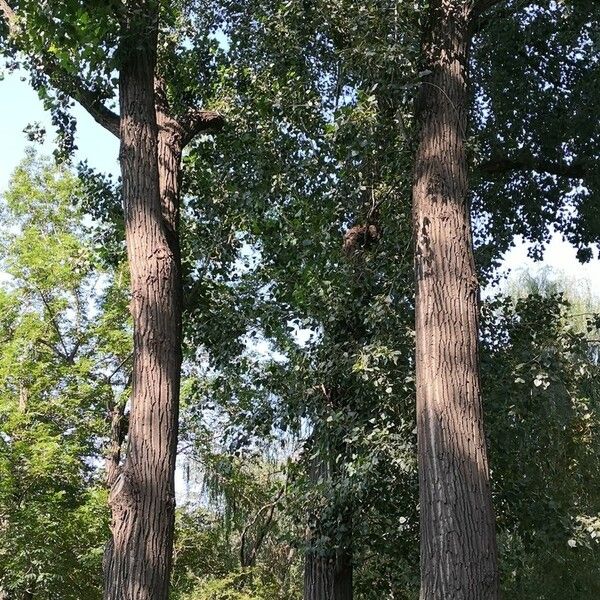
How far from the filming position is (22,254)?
47.4 feet

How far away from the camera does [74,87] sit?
5.82 metres

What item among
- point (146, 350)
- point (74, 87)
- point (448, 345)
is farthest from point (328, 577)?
point (74, 87)

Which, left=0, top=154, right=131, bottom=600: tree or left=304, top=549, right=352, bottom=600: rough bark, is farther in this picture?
left=0, top=154, right=131, bottom=600: tree

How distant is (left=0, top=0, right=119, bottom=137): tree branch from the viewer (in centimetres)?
563

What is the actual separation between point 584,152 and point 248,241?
398 cm

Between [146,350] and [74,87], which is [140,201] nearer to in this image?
[146,350]

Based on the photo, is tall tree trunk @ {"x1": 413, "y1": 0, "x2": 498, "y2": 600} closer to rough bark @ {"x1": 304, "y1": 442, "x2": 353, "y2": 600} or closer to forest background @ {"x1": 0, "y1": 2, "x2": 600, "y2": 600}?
forest background @ {"x1": 0, "y1": 2, "x2": 600, "y2": 600}

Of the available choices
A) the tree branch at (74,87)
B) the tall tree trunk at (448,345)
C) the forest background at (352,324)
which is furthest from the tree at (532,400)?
the tree branch at (74,87)

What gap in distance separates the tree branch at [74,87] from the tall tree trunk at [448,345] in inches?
91.8

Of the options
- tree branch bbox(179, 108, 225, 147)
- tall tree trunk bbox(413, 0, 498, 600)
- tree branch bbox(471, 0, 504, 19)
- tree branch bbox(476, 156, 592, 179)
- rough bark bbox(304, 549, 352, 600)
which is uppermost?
tree branch bbox(476, 156, 592, 179)

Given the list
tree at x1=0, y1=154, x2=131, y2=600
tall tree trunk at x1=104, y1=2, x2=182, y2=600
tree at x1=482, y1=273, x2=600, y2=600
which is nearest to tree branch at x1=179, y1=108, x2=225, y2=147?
tall tree trunk at x1=104, y1=2, x2=182, y2=600

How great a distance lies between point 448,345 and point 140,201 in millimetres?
2279

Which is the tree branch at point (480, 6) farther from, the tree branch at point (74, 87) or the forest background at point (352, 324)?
the tree branch at point (74, 87)

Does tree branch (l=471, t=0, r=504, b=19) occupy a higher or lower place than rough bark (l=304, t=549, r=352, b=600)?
higher
